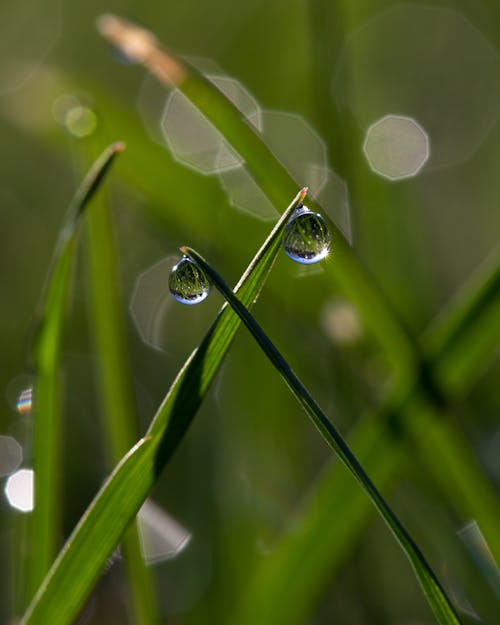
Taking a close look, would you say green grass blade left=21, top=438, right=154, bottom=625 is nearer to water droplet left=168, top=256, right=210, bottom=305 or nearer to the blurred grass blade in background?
water droplet left=168, top=256, right=210, bottom=305

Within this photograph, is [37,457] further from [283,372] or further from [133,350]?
[133,350]

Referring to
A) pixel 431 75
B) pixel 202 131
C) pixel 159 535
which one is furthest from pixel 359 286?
pixel 431 75

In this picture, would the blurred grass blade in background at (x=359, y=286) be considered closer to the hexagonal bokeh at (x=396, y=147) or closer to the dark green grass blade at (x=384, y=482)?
the dark green grass blade at (x=384, y=482)

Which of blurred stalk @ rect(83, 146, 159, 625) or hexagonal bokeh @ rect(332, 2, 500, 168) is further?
hexagonal bokeh @ rect(332, 2, 500, 168)

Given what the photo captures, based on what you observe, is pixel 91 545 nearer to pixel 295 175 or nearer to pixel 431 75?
pixel 295 175

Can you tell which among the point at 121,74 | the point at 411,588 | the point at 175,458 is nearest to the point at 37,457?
the point at 411,588

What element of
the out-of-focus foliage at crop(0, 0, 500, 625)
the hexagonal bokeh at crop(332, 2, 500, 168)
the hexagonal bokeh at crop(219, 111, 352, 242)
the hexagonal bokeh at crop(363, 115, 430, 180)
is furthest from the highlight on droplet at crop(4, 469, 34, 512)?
the hexagonal bokeh at crop(332, 2, 500, 168)
